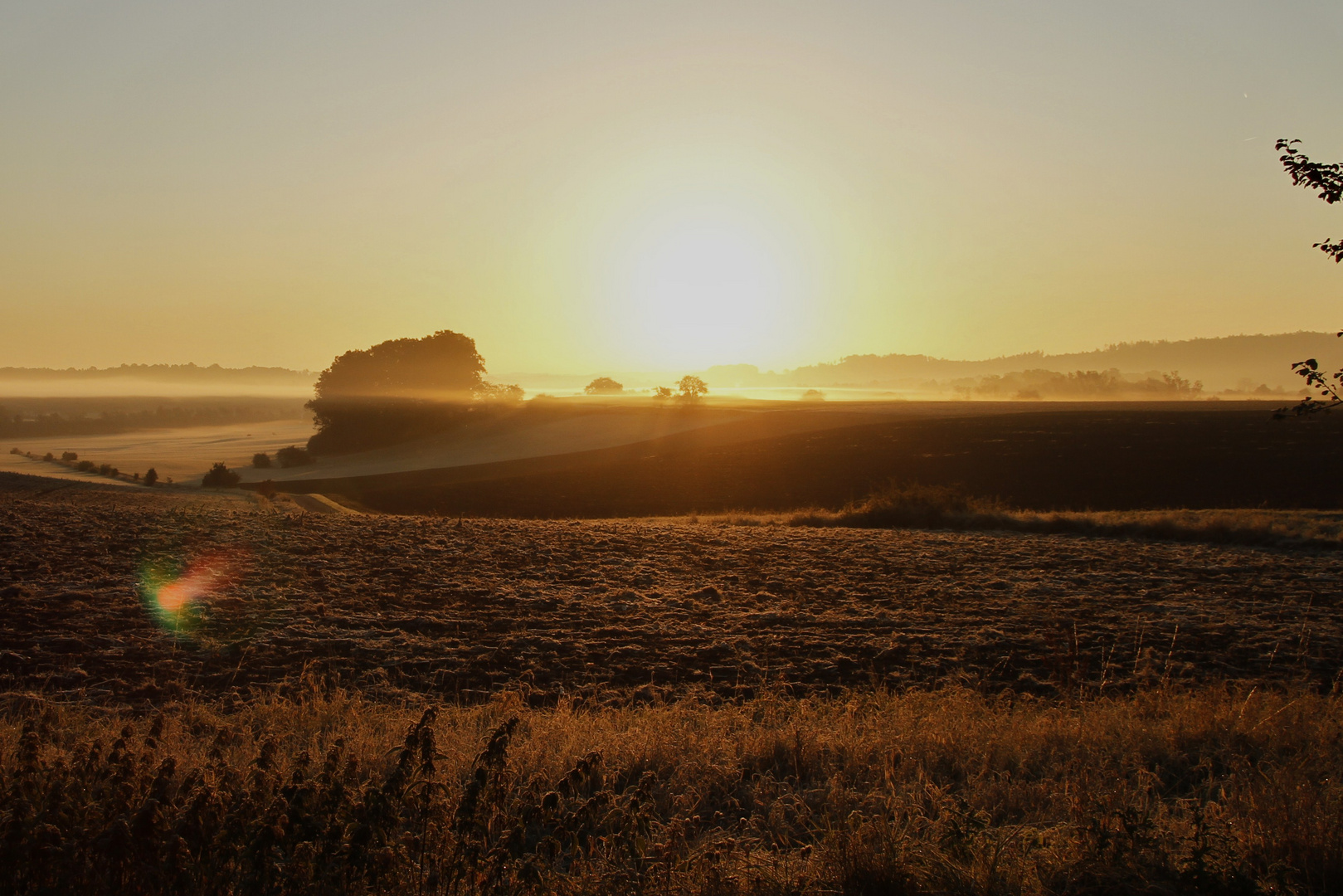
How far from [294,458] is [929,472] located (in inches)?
1885

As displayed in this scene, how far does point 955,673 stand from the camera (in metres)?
8.52

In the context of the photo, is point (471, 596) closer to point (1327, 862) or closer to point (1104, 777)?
point (1104, 777)

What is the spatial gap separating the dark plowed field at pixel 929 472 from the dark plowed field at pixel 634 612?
12404 millimetres

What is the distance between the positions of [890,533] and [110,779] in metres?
19.1

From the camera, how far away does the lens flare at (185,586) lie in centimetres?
1032

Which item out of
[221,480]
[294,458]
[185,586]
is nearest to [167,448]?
[294,458]

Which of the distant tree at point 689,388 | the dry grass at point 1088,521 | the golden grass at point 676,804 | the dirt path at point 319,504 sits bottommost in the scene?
the dry grass at point 1088,521

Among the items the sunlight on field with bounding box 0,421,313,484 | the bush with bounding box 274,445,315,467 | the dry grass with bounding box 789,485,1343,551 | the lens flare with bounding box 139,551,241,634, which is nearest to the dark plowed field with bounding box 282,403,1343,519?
the dry grass with bounding box 789,485,1343,551

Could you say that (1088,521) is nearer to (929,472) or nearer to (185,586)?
(929,472)

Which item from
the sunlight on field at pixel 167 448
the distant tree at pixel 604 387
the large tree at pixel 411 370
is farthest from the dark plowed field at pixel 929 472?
the distant tree at pixel 604 387

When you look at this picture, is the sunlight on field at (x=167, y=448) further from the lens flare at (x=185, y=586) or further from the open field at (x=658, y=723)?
the open field at (x=658, y=723)

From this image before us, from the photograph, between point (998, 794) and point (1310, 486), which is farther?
point (1310, 486)

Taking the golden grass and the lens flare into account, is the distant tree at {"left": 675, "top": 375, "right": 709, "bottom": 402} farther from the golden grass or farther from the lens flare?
the golden grass

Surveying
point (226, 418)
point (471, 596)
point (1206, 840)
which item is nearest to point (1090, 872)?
point (1206, 840)
